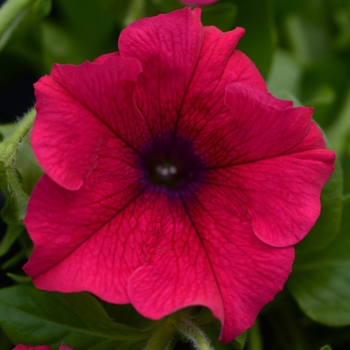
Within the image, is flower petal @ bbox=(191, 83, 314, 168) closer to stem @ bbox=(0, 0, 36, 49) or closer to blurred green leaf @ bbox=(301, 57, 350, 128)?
stem @ bbox=(0, 0, 36, 49)

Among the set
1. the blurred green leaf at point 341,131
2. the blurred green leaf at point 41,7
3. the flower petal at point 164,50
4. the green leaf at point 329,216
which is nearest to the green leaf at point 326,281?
the green leaf at point 329,216

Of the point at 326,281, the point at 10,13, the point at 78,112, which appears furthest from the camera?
the point at 326,281

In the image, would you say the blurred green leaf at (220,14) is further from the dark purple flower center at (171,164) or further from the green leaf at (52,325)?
the green leaf at (52,325)

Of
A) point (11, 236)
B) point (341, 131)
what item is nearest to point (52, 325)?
point (11, 236)

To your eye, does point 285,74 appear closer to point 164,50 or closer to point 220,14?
point 220,14

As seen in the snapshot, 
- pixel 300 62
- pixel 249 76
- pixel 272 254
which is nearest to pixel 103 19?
pixel 300 62

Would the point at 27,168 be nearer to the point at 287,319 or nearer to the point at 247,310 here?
the point at 247,310
